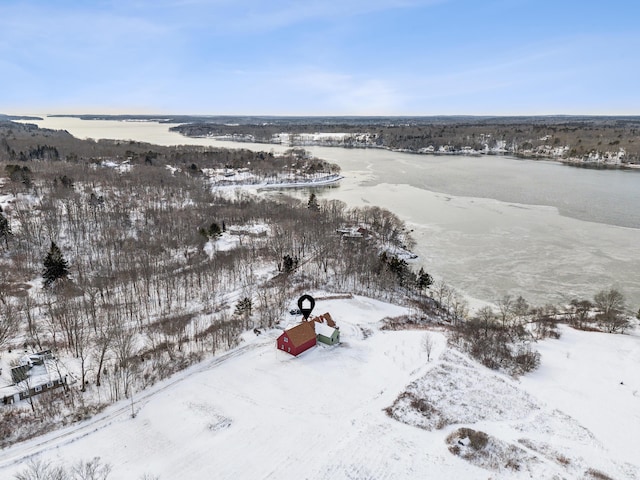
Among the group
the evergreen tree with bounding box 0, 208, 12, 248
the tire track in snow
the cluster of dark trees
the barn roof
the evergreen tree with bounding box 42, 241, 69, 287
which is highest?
the evergreen tree with bounding box 0, 208, 12, 248

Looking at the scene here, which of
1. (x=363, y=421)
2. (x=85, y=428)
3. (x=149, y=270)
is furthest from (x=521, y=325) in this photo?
(x=149, y=270)

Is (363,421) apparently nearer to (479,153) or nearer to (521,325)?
(521,325)

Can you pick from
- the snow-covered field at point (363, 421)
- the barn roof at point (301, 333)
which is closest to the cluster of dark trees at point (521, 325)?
the snow-covered field at point (363, 421)

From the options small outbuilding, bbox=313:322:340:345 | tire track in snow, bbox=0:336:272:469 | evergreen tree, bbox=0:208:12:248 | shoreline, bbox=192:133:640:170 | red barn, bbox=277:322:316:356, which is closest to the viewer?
tire track in snow, bbox=0:336:272:469

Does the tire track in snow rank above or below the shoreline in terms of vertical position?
below

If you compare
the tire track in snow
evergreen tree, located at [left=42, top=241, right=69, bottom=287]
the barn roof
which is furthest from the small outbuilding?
evergreen tree, located at [left=42, top=241, right=69, bottom=287]

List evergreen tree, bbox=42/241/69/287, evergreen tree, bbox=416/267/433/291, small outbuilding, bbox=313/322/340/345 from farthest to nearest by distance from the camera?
evergreen tree, bbox=416/267/433/291
evergreen tree, bbox=42/241/69/287
small outbuilding, bbox=313/322/340/345

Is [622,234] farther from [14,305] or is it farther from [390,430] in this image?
[14,305]

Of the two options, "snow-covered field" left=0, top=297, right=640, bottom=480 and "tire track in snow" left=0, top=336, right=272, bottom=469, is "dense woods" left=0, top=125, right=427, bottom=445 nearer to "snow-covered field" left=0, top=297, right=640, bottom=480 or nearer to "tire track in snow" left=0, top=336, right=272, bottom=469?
"tire track in snow" left=0, top=336, right=272, bottom=469

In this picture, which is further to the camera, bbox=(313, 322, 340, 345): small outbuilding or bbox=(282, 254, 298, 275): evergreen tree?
bbox=(282, 254, 298, 275): evergreen tree
